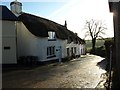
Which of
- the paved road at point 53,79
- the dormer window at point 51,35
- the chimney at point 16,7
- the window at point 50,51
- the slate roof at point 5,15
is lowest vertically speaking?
the paved road at point 53,79

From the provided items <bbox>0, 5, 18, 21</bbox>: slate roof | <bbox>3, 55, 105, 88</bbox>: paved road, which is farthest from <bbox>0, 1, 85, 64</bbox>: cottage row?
<bbox>3, 55, 105, 88</bbox>: paved road

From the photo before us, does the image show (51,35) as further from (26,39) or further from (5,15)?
(5,15)

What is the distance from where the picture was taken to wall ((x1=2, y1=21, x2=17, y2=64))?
96.9 ft

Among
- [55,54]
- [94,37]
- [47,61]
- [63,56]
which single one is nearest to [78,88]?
[47,61]

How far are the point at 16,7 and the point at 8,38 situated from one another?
34.1 feet

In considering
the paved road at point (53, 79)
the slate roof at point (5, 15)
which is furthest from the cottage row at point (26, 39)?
the paved road at point (53, 79)

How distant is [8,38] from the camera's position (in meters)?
30.0

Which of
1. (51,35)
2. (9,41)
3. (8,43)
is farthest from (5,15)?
(51,35)

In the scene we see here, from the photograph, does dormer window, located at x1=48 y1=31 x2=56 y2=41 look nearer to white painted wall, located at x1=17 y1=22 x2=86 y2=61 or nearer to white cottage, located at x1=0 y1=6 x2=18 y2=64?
white painted wall, located at x1=17 y1=22 x2=86 y2=61

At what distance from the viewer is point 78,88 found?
1337 cm

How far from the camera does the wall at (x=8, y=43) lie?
1163 inches

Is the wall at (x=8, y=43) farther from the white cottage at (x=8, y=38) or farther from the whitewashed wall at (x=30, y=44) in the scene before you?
the whitewashed wall at (x=30, y=44)

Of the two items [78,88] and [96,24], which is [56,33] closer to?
[78,88]

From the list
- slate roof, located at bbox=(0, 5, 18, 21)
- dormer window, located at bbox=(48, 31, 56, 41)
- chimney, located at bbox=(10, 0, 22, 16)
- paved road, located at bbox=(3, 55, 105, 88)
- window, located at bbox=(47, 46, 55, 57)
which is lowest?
paved road, located at bbox=(3, 55, 105, 88)
